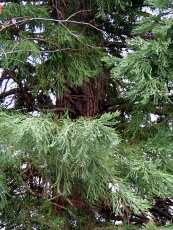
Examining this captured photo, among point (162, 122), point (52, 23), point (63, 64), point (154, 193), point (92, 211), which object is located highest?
point (52, 23)

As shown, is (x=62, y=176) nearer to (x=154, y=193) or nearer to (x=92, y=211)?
(x=154, y=193)

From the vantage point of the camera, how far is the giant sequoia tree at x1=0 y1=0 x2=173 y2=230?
2.21 m

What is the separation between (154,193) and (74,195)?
0.63 m

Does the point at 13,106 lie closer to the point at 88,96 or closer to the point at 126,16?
the point at 88,96

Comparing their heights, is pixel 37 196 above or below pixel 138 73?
below

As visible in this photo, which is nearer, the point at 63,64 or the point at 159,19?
the point at 159,19

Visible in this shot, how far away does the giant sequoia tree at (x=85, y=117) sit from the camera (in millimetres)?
2209

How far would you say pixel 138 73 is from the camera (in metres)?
2.44

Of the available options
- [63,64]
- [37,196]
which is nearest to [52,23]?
[63,64]

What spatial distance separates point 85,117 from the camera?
2793 millimetres

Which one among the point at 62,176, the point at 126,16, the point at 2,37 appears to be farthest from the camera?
the point at 126,16

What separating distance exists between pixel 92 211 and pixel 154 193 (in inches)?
26.1

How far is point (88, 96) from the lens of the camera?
3.31 meters

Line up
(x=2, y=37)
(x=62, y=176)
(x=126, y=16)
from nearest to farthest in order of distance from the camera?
(x=62, y=176)
(x=2, y=37)
(x=126, y=16)
